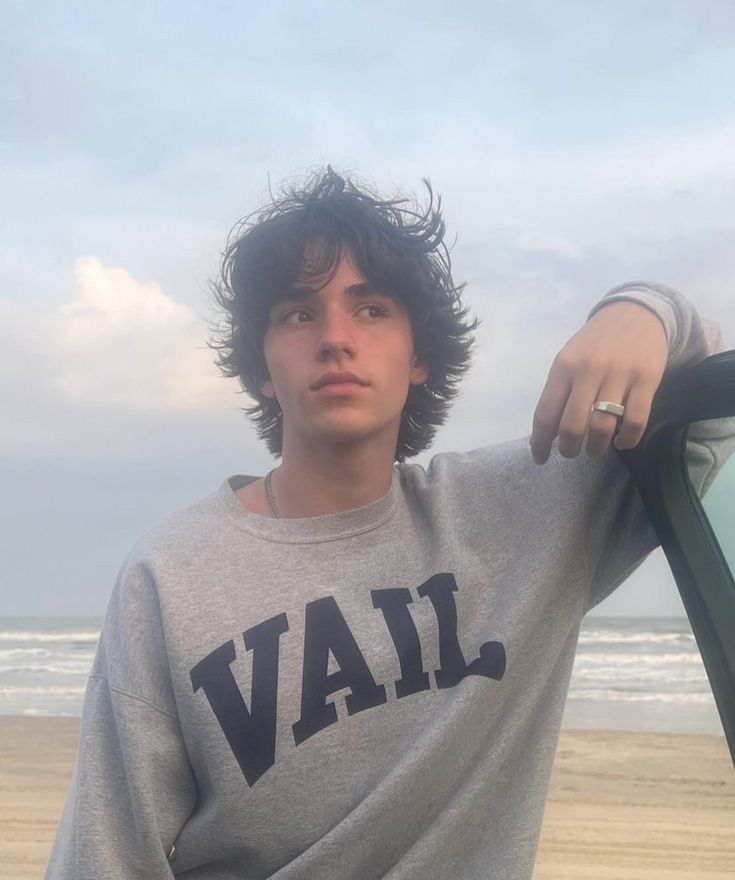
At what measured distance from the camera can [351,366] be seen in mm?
1844

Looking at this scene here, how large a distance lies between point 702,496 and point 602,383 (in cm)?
22

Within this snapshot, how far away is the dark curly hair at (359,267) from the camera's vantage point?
2070 mm

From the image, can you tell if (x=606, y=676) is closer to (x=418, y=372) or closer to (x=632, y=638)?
(x=632, y=638)

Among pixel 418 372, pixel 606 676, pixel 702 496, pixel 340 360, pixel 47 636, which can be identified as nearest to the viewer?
pixel 702 496

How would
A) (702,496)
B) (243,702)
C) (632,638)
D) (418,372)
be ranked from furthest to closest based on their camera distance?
(632,638)
(418,372)
(243,702)
(702,496)

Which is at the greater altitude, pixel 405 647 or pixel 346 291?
pixel 346 291

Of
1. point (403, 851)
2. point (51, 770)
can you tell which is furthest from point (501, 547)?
point (51, 770)

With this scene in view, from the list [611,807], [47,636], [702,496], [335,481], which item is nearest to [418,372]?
[335,481]

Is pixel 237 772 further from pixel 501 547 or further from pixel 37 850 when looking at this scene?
pixel 37 850

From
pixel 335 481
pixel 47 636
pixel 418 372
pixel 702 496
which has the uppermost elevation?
pixel 47 636

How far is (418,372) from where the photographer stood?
2.31 m

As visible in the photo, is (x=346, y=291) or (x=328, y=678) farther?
(x=346, y=291)

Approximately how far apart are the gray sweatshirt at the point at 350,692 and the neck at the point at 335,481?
0.12 meters

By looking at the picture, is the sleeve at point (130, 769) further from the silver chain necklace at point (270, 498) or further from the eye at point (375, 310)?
the eye at point (375, 310)
